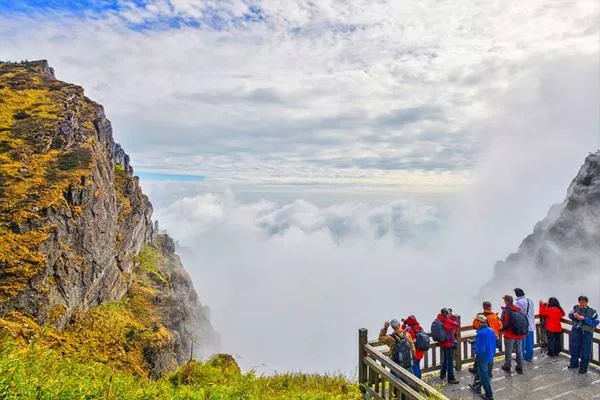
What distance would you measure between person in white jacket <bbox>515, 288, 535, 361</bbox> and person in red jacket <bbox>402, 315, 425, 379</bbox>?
3334 mm

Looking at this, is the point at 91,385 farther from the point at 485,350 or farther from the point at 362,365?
the point at 485,350

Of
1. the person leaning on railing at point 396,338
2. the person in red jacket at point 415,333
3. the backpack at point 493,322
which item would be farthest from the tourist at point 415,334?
the backpack at point 493,322

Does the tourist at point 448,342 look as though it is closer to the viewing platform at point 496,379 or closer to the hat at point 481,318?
the viewing platform at point 496,379

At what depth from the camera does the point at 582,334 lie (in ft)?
34.6

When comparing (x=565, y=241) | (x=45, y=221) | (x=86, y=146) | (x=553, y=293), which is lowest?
(x=553, y=293)

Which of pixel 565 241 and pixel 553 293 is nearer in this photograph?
pixel 565 241

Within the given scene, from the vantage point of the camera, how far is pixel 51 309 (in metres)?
14.8

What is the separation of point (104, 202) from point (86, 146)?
3.87m

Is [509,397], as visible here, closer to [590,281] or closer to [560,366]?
[560,366]

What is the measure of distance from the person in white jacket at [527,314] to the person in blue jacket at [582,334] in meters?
1.04

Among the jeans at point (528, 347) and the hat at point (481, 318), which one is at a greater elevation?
the hat at point (481, 318)

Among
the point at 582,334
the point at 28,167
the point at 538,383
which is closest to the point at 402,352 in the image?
the point at 538,383

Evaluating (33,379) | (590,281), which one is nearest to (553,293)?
(590,281)

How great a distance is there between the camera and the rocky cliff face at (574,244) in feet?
219
